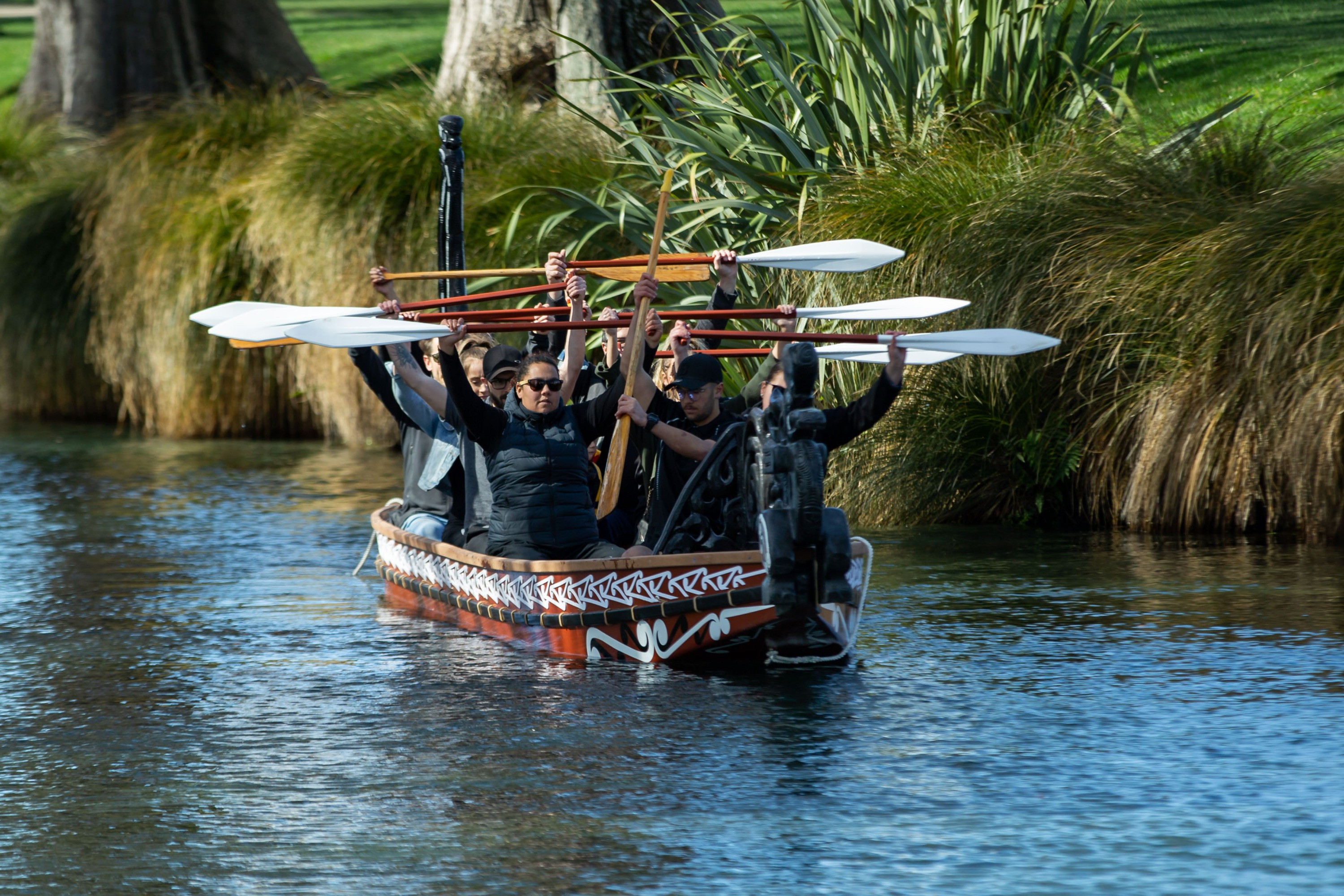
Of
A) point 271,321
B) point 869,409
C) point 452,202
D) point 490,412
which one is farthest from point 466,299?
point 869,409

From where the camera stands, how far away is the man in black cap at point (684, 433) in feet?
28.8

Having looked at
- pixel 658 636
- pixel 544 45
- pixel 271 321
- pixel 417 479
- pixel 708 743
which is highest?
pixel 544 45

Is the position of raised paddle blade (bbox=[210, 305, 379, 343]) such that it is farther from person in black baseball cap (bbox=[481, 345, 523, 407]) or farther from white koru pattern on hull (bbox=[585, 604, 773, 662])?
white koru pattern on hull (bbox=[585, 604, 773, 662])

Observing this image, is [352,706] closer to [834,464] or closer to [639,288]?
[639,288]

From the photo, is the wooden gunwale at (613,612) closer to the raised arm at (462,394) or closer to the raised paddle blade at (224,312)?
the raised arm at (462,394)

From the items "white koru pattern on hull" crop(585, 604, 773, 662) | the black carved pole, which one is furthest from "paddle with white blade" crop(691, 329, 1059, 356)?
the black carved pole

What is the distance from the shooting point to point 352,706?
302 inches

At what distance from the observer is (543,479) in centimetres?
873

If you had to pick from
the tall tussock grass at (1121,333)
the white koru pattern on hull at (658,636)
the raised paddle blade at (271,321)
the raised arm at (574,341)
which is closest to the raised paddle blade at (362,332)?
the raised paddle blade at (271,321)

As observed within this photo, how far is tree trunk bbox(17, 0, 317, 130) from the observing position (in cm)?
2434

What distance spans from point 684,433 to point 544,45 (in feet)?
33.4

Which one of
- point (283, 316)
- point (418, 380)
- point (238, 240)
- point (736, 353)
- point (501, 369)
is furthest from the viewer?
point (238, 240)

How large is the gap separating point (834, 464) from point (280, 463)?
647cm

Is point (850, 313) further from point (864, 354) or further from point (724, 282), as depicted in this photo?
point (724, 282)
